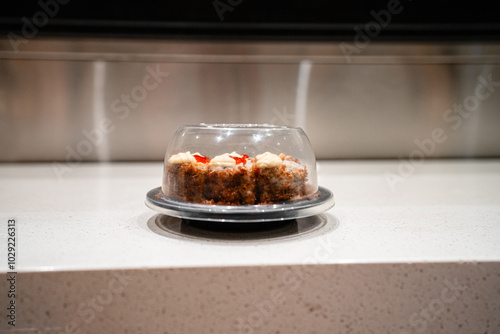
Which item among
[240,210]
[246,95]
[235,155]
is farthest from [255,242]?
[246,95]

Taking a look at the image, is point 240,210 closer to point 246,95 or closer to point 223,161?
point 223,161

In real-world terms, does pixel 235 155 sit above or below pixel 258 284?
above

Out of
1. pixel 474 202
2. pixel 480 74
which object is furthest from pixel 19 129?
pixel 480 74

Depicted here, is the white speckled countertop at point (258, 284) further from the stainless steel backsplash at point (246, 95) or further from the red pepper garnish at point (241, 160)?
the stainless steel backsplash at point (246, 95)

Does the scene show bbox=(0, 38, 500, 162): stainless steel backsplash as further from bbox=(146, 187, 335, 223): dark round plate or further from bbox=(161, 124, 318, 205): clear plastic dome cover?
bbox=(146, 187, 335, 223): dark round plate

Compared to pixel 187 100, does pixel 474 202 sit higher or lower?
lower

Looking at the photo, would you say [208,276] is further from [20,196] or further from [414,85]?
[414,85]
